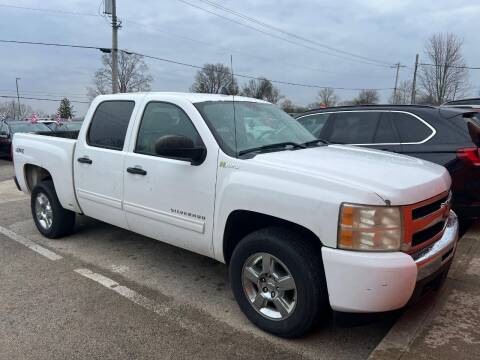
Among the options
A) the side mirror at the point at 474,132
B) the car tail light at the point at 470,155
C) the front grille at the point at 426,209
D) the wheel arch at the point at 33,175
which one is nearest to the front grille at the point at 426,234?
the front grille at the point at 426,209

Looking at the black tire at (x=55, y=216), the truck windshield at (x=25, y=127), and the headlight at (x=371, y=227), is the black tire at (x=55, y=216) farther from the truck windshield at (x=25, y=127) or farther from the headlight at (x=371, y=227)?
the truck windshield at (x=25, y=127)

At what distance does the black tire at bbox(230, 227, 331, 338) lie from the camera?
2.98 meters

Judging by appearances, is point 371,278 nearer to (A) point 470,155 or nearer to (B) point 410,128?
(A) point 470,155

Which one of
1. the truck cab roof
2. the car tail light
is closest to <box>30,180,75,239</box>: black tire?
the truck cab roof

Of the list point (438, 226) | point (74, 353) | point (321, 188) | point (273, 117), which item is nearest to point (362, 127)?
point (273, 117)

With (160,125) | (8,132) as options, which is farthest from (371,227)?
(8,132)

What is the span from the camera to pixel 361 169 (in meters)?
3.13

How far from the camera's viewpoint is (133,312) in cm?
371

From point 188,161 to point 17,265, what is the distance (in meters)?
2.47

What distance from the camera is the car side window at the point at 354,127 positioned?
19.2ft

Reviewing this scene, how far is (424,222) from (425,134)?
8.76 ft

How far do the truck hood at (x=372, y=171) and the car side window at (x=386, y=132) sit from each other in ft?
6.04

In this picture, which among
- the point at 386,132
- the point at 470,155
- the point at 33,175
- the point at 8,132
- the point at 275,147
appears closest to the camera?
the point at 275,147

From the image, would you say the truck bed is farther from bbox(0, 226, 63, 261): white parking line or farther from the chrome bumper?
the chrome bumper
